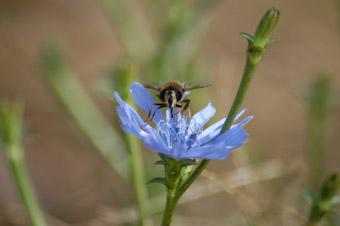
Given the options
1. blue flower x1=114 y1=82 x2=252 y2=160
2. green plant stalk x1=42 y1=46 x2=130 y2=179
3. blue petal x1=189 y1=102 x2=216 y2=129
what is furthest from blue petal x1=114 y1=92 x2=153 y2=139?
green plant stalk x1=42 y1=46 x2=130 y2=179

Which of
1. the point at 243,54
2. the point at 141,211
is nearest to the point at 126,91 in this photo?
the point at 141,211

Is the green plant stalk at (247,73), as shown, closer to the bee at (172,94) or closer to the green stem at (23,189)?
the bee at (172,94)

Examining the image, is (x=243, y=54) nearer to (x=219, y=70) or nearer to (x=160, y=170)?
(x=219, y=70)

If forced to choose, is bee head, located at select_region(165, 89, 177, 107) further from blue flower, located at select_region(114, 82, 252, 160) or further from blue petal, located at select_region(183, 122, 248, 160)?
blue petal, located at select_region(183, 122, 248, 160)

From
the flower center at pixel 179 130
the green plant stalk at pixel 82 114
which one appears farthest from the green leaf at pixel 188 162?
the green plant stalk at pixel 82 114

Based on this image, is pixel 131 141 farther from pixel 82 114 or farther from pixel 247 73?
pixel 82 114
